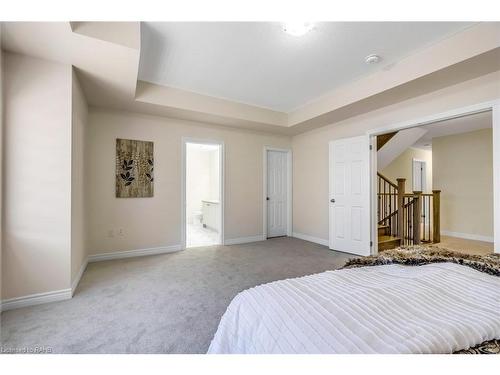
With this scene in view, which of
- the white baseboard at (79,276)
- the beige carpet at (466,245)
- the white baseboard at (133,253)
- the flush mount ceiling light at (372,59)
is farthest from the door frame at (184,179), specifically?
the beige carpet at (466,245)

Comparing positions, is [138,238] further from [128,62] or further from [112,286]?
[128,62]

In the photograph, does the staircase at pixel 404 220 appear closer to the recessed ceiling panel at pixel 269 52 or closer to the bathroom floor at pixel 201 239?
the recessed ceiling panel at pixel 269 52

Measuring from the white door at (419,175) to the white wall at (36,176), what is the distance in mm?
8567

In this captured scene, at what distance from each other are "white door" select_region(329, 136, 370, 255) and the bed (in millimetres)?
2508

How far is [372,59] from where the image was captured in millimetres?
2684

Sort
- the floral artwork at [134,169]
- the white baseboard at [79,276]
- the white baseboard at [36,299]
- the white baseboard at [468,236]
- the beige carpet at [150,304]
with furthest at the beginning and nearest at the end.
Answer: the white baseboard at [468,236] → the floral artwork at [134,169] → the white baseboard at [79,276] → the white baseboard at [36,299] → the beige carpet at [150,304]

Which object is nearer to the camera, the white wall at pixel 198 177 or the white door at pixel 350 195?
the white door at pixel 350 195

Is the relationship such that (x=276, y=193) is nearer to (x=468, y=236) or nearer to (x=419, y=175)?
(x=468, y=236)

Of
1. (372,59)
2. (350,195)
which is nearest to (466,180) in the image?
(350,195)

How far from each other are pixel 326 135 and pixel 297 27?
8.57 ft

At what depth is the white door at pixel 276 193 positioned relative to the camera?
515cm

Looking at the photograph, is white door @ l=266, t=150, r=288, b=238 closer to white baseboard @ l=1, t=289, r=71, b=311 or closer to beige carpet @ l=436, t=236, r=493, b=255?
beige carpet @ l=436, t=236, r=493, b=255

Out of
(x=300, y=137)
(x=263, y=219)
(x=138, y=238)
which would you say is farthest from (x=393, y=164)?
(x=138, y=238)

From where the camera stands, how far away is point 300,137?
512 cm
